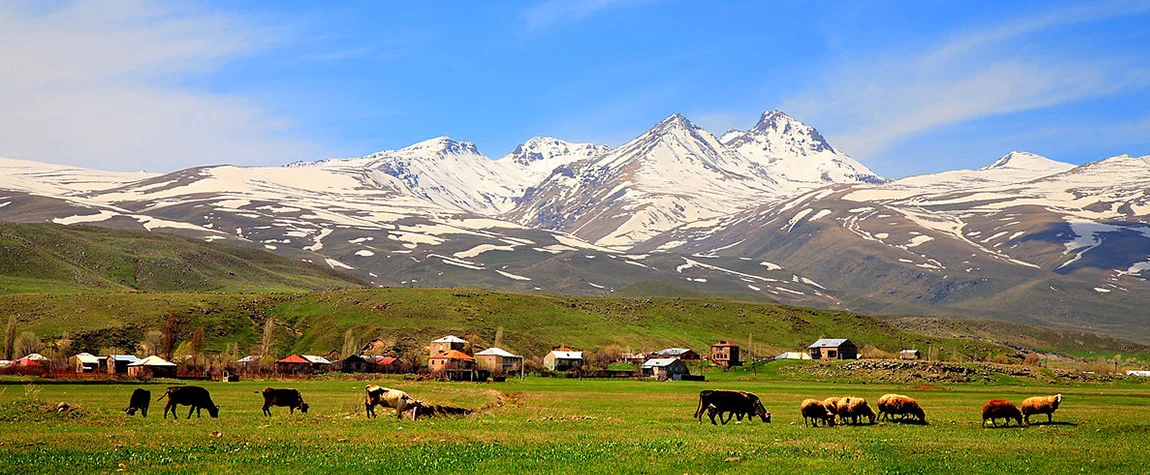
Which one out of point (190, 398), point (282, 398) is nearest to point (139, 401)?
point (190, 398)

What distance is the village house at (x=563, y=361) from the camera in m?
169

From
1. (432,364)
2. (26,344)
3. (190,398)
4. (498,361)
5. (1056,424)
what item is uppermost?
(26,344)

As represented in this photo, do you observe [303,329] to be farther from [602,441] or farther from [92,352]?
[602,441]

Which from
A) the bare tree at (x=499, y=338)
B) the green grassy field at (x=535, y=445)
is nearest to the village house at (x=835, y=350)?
the bare tree at (x=499, y=338)

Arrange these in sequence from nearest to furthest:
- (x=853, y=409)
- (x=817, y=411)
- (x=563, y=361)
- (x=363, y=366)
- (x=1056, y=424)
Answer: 1. (x=817, y=411)
2. (x=853, y=409)
3. (x=1056, y=424)
4. (x=363, y=366)
5. (x=563, y=361)

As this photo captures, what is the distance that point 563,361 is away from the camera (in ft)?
562

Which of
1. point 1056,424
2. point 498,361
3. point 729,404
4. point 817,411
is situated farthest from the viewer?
point 498,361

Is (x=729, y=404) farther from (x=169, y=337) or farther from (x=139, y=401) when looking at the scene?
(x=169, y=337)

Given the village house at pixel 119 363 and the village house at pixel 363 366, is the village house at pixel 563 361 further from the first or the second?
the village house at pixel 119 363

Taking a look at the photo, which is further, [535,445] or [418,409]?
[418,409]

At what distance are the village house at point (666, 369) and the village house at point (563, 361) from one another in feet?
47.8

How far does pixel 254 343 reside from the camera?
593 feet

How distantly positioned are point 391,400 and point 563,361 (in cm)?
12506

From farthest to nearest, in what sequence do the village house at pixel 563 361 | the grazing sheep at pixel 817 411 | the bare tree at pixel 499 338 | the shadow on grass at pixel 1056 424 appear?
1. the bare tree at pixel 499 338
2. the village house at pixel 563 361
3. the shadow on grass at pixel 1056 424
4. the grazing sheep at pixel 817 411
